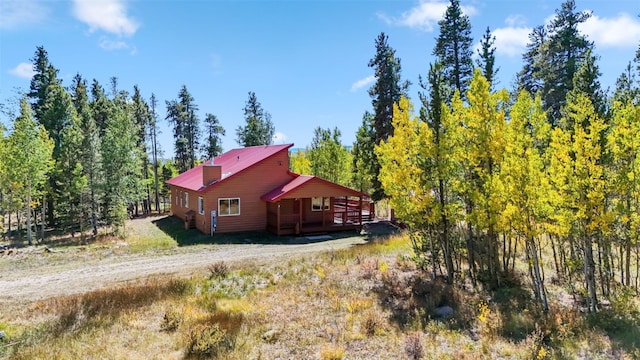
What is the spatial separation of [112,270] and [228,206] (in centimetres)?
940

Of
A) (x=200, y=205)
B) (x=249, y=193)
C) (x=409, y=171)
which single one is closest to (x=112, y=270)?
(x=200, y=205)

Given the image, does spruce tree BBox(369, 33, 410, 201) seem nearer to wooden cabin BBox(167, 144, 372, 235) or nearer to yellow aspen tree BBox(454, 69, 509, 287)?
wooden cabin BBox(167, 144, 372, 235)

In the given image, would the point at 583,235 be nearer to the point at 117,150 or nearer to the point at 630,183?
the point at 630,183

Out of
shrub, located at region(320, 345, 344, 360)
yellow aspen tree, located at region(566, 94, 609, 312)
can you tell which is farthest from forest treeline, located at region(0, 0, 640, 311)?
shrub, located at region(320, 345, 344, 360)

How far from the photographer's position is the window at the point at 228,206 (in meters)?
24.1

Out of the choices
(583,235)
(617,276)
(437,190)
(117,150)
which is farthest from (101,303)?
(117,150)

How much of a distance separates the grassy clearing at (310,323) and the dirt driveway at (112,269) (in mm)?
1805

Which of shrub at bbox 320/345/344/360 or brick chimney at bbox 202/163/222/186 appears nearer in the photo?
shrub at bbox 320/345/344/360

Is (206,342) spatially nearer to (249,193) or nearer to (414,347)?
(414,347)

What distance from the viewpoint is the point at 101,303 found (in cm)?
1074

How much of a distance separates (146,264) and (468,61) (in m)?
21.0

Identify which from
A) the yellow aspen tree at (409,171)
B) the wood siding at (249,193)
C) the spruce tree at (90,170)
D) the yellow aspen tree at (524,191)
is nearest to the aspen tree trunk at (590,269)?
the yellow aspen tree at (524,191)

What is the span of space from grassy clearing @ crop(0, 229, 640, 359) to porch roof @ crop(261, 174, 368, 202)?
10746 millimetres

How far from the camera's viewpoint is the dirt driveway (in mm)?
12844
